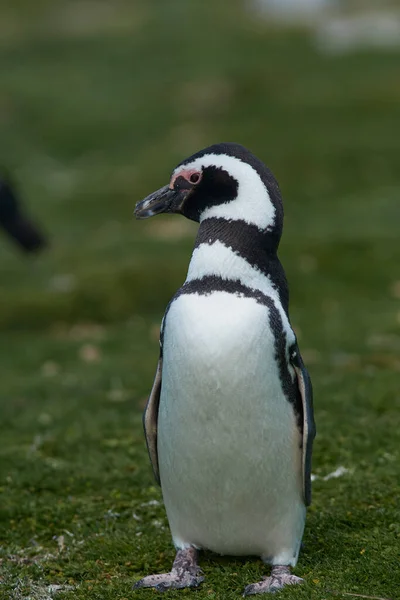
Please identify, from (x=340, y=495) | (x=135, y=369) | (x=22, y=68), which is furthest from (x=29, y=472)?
(x=22, y=68)

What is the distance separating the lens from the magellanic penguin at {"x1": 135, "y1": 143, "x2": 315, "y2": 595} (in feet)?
20.3

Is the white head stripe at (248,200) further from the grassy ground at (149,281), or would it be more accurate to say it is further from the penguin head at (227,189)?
the grassy ground at (149,281)

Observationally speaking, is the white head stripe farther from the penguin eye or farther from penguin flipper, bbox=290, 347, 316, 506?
penguin flipper, bbox=290, 347, 316, 506

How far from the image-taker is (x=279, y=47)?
43.2 meters

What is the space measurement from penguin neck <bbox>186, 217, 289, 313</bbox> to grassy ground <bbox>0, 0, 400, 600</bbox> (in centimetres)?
175

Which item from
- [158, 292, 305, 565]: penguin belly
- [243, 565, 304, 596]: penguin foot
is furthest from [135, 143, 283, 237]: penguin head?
[243, 565, 304, 596]: penguin foot

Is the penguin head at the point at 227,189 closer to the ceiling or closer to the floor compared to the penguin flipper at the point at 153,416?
closer to the ceiling

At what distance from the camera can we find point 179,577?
6520mm

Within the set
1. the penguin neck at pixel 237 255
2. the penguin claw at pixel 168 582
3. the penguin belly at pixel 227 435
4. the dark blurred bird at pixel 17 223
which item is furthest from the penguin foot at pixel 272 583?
the dark blurred bird at pixel 17 223

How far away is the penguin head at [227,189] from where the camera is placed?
21.1 feet

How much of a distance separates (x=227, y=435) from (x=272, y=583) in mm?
870

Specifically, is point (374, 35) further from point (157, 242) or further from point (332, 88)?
point (157, 242)

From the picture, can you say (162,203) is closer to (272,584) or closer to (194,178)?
(194,178)

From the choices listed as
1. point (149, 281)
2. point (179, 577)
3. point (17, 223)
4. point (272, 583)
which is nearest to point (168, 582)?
point (179, 577)
